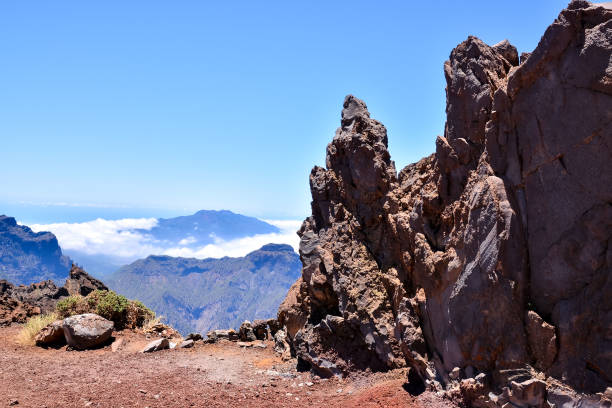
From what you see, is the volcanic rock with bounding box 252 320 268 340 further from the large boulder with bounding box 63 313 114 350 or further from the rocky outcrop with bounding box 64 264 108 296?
the rocky outcrop with bounding box 64 264 108 296

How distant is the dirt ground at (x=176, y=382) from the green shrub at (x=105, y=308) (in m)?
3.17

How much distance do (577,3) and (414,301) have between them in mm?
7404

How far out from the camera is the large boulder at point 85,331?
1802 centimetres

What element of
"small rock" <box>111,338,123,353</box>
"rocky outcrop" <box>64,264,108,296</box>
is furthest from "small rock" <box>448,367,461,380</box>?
"rocky outcrop" <box>64,264,108,296</box>

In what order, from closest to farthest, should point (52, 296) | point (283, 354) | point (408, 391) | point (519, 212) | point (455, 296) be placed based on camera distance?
point (519, 212), point (455, 296), point (408, 391), point (283, 354), point (52, 296)

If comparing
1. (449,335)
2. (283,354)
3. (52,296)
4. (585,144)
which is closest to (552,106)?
(585,144)

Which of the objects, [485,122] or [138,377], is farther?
[138,377]

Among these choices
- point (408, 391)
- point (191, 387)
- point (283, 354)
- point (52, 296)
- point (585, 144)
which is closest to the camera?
point (585, 144)

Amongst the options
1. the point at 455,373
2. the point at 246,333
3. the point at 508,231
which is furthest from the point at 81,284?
the point at 508,231

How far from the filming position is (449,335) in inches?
381

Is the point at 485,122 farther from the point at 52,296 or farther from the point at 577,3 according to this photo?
the point at 52,296

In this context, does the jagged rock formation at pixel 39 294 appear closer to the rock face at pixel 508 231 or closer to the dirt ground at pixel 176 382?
the dirt ground at pixel 176 382

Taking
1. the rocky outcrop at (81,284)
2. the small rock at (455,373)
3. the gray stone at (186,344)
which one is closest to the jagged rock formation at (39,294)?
the rocky outcrop at (81,284)

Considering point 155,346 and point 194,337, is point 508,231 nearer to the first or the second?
point 155,346
